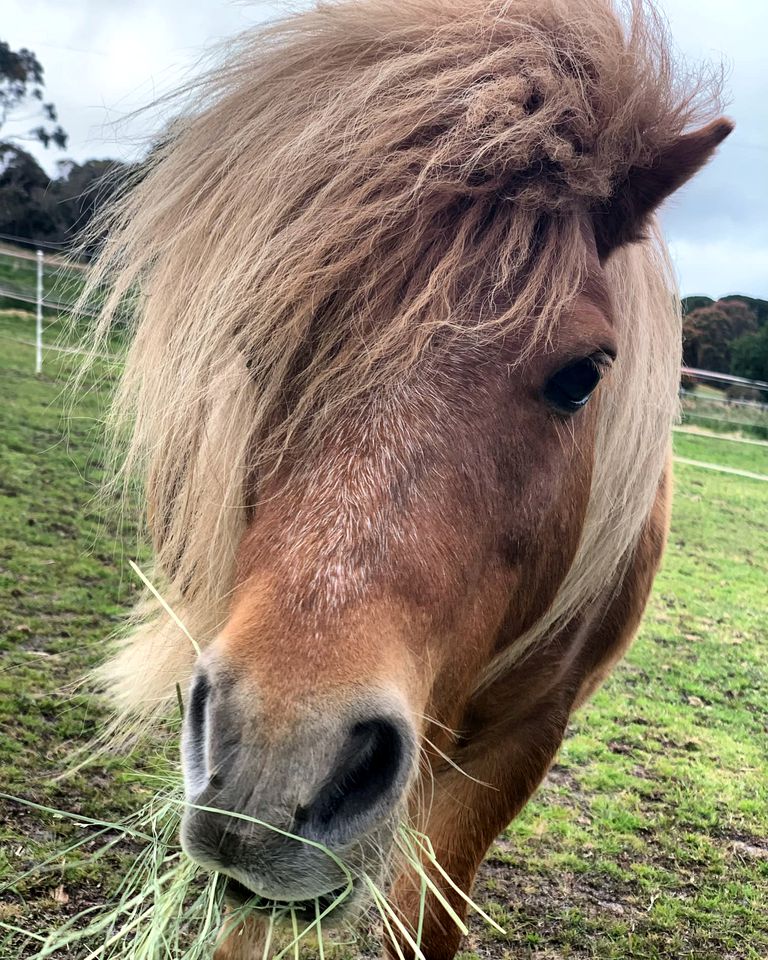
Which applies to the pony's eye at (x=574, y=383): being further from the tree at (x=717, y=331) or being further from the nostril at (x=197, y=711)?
the tree at (x=717, y=331)

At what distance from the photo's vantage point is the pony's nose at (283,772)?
0.89 m

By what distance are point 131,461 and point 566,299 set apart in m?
1.07

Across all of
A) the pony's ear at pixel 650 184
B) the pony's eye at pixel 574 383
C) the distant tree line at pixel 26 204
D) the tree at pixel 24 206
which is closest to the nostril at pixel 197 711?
the pony's eye at pixel 574 383

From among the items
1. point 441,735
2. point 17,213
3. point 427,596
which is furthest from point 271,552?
point 17,213

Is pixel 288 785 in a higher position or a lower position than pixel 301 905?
higher

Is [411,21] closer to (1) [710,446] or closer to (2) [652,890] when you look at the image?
(2) [652,890]

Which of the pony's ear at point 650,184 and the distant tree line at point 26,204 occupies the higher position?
the distant tree line at point 26,204

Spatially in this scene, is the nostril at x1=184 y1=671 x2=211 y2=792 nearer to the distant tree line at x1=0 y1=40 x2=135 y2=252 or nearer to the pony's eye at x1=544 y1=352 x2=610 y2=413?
the pony's eye at x1=544 y1=352 x2=610 y2=413

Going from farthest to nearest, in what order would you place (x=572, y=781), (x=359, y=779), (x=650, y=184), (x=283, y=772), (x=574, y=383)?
(x=572, y=781)
(x=650, y=184)
(x=574, y=383)
(x=359, y=779)
(x=283, y=772)

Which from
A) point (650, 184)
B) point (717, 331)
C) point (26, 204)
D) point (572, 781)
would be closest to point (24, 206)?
point (26, 204)

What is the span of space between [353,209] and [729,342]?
520 inches

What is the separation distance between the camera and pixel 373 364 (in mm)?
1192

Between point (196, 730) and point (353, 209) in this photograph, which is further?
point (353, 209)

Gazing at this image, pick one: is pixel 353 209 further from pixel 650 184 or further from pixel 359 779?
pixel 359 779
